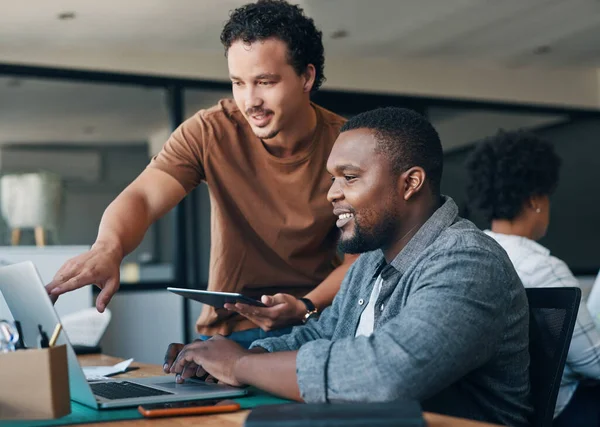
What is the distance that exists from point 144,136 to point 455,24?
2372 mm

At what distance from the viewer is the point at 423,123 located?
4.96 feet

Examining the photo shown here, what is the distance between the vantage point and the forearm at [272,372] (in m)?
1.23

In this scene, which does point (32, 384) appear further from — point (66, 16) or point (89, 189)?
point (89, 189)

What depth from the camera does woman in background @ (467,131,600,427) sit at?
2.30m

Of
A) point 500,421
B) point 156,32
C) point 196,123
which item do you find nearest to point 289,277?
point 196,123

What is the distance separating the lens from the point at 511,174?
2.67 m

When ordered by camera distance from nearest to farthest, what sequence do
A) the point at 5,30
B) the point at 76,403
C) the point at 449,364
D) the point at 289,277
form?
the point at 449,364, the point at 76,403, the point at 289,277, the point at 5,30

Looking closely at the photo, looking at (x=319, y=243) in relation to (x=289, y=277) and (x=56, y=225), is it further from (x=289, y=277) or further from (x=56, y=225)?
(x=56, y=225)

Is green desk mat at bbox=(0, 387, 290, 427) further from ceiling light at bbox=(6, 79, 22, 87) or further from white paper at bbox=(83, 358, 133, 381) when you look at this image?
ceiling light at bbox=(6, 79, 22, 87)

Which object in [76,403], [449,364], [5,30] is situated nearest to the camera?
[449,364]

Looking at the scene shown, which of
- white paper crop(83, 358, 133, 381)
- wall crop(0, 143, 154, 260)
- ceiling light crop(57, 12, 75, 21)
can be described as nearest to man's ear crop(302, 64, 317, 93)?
white paper crop(83, 358, 133, 381)

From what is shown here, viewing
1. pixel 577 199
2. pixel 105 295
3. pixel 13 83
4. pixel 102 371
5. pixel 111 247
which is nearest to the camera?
pixel 105 295

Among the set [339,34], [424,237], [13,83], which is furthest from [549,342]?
[13,83]

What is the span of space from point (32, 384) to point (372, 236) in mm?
661
